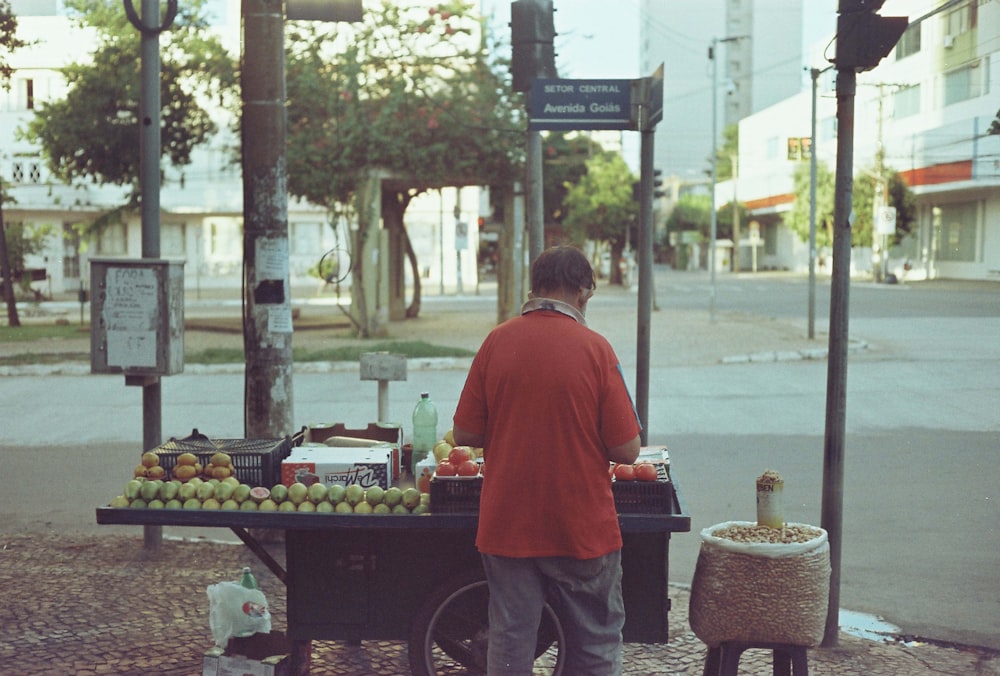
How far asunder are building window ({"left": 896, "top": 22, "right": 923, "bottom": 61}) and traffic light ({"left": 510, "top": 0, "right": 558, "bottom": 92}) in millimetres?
2305

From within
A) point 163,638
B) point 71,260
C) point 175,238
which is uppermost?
point 175,238

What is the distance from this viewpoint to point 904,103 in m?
14.9

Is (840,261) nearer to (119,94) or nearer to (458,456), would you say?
(458,456)

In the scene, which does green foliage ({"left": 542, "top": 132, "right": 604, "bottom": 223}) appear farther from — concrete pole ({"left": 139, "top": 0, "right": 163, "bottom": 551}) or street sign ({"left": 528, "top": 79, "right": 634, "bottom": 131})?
concrete pole ({"left": 139, "top": 0, "right": 163, "bottom": 551})

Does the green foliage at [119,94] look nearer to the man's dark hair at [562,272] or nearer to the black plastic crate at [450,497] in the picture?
the black plastic crate at [450,497]

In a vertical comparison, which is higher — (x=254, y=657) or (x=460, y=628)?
(x=460, y=628)

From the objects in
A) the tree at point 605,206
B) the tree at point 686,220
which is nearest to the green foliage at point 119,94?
the tree at point 605,206

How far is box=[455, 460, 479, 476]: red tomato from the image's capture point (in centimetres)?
432

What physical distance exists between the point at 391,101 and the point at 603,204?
120ft

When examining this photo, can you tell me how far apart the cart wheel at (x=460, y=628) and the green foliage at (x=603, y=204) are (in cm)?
5299

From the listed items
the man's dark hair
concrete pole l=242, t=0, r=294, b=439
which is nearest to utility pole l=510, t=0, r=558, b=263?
concrete pole l=242, t=0, r=294, b=439

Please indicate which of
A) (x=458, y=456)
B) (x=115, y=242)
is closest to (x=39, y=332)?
(x=458, y=456)

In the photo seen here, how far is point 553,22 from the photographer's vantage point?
27.2 ft

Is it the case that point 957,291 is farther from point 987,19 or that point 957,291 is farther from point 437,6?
point 437,6
